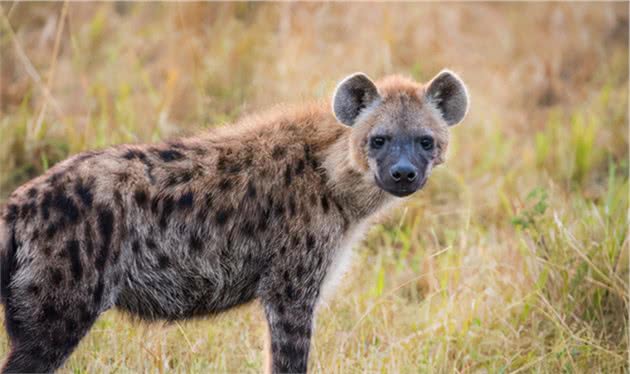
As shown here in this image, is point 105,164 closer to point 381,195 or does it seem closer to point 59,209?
point 59,209

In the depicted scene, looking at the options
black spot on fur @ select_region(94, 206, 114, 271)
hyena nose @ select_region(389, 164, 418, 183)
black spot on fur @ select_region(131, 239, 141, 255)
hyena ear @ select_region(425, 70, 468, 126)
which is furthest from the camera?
hyena ear @ select_region(425, 70, 468, 126)

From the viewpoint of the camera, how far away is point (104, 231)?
401 cm

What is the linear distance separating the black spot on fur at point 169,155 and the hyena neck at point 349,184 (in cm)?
68

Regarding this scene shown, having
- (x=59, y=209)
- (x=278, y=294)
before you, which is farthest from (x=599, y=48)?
(x=59, y=209)

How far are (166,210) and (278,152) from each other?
631mm

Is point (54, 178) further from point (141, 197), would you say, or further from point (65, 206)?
point (141, 197)

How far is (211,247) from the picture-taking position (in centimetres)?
436

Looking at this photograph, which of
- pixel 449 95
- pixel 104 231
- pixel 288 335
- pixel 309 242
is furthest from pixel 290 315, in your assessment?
pixel 449 95

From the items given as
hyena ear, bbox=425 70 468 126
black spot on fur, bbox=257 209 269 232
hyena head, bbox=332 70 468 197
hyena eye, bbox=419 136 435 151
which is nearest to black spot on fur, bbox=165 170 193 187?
black spot on fur, bbox=257 209 269 232

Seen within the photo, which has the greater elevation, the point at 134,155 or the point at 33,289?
the point at 134,155

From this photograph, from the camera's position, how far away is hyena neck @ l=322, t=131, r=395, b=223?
463cm

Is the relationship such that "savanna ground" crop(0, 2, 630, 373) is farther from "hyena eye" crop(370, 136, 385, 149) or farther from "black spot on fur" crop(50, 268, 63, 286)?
"black spot on fur" crop(50, 268, 63, 286)

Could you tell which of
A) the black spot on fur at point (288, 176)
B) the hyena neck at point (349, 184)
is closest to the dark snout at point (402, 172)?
the hyena neck at point (349, 184)

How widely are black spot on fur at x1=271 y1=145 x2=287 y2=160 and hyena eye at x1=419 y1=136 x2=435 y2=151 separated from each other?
2.00 feet
